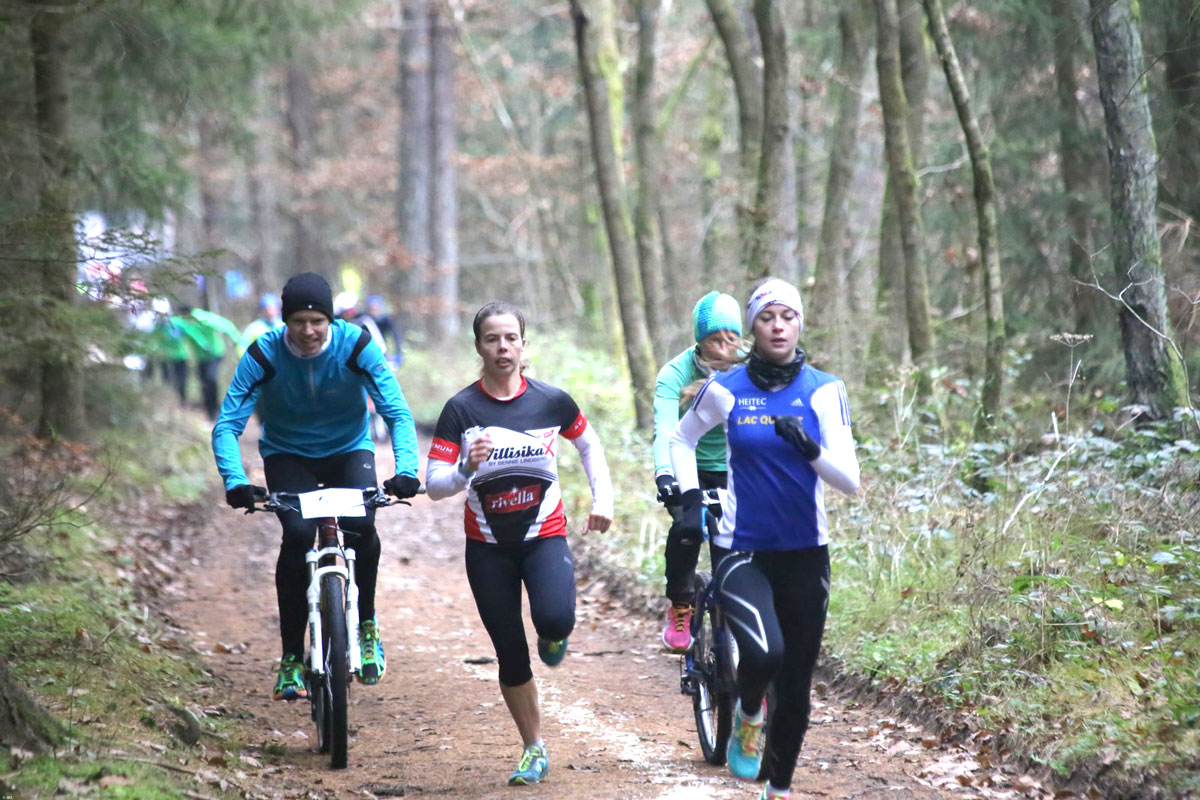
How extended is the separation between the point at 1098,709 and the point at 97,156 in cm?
1063

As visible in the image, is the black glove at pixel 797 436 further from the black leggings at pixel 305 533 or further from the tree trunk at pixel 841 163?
the tree trunk at pixel 841 163

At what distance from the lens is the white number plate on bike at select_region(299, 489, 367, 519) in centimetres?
650

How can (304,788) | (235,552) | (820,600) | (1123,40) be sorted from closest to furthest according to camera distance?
(820,600)
(304,788)
(1123,40)
(235,552)

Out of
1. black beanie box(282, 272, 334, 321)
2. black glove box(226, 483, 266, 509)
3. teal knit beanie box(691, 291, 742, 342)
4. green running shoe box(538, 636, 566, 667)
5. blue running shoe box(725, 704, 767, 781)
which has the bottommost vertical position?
blue running shoe box(725, 704, 767, 781)

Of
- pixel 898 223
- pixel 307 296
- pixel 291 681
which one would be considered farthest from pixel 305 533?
pixel 898 223

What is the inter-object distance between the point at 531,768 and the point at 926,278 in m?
9.40

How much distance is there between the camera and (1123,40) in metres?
8.82

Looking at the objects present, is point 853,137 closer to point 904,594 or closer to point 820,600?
point 904,594

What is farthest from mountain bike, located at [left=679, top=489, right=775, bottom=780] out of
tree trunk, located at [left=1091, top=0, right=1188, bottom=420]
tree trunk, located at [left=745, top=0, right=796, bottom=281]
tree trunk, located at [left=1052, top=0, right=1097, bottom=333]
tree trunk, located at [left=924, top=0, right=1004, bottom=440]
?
tree trunk, located at [left=1052, top=0, right=1097, bottom=333]

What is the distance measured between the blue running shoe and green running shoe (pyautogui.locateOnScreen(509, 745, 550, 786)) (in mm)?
971

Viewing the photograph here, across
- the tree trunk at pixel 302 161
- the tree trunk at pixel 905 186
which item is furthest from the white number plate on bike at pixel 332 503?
the tree trunk at pixel 302 161

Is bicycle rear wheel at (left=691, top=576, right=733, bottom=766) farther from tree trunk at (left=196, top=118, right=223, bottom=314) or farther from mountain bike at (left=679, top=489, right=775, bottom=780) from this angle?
tree trunk at (left=196, top=118, right=223, bottom=314)

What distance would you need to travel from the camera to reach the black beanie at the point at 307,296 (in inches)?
255

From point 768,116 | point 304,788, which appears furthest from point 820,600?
point 768,116
